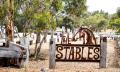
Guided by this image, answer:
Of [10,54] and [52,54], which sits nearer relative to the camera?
[10,54]

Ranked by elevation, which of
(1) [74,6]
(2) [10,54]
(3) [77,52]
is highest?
(1) [74,6]

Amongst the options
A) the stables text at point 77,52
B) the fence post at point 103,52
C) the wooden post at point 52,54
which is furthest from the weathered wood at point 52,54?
the fence post at point 103,52

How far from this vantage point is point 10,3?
17938 millimetres

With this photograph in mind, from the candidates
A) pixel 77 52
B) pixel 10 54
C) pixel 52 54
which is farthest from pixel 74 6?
pixel 10 54

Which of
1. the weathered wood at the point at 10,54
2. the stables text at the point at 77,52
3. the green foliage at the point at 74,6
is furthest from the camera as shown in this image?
the green foliage at the point at 74,6

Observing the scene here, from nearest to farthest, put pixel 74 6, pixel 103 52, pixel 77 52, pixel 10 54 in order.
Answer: pixel 10 54 < pixel 103 52 < pixel 77 52 < pixel 74 6

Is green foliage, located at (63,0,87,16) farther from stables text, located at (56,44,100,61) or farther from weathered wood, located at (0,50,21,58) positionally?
weathered wood, located at (0,50,21,58)

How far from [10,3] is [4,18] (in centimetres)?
181

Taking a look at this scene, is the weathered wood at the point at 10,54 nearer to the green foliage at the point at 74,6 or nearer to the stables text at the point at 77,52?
the stables text at the point at 77,52

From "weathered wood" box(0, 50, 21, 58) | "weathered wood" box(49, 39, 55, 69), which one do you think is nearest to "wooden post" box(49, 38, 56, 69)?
"weathered wood" box(49, 39, 55, 69)

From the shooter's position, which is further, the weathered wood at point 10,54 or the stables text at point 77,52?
the stables text at point 77,52

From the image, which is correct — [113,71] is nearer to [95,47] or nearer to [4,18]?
[95,47]

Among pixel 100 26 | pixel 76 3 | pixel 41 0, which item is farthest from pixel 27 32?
pixel 100 26

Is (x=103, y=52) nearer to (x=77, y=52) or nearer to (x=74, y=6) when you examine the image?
(x=77, y=52)
